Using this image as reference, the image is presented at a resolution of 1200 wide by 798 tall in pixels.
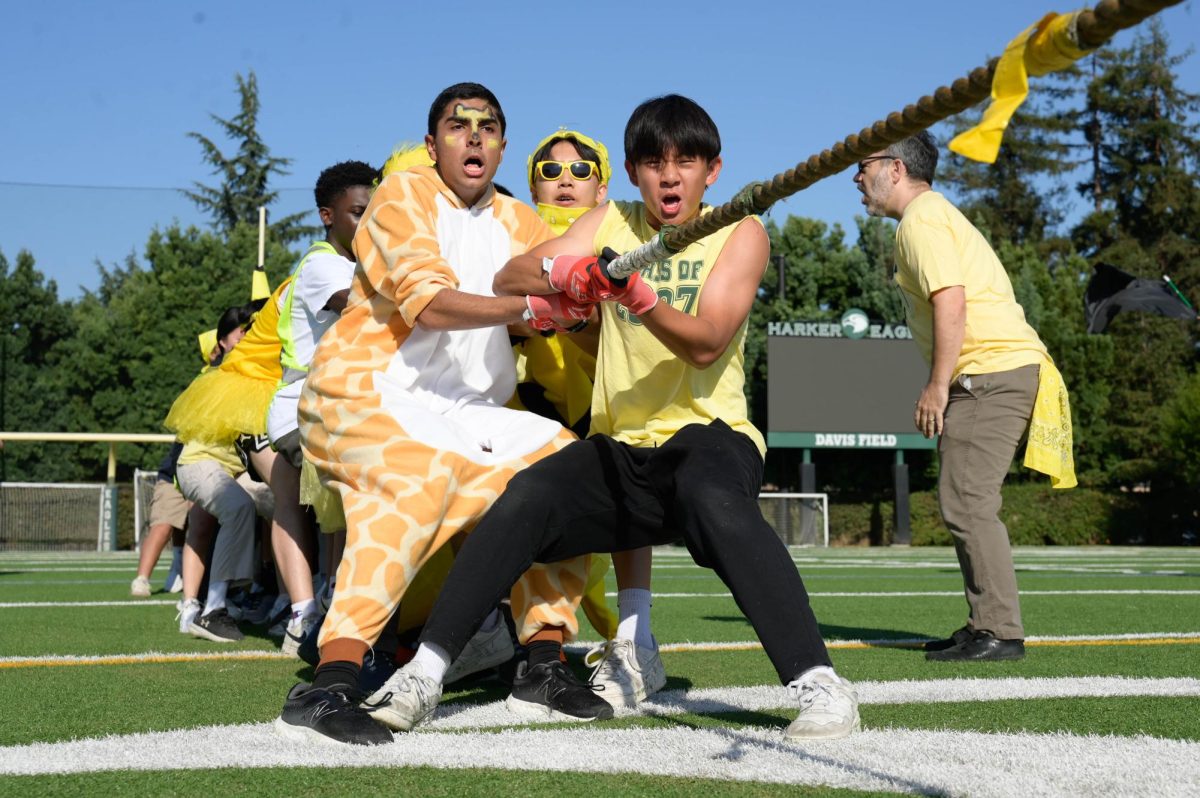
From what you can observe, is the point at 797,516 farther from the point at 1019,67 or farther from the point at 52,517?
the point at 1019,67

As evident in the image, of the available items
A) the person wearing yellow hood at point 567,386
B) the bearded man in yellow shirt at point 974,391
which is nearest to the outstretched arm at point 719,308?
the person wearing yellow hood at point 567,386

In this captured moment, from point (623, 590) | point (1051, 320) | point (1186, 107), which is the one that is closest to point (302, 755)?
point (623, 590)

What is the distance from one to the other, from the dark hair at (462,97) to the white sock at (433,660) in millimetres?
1538

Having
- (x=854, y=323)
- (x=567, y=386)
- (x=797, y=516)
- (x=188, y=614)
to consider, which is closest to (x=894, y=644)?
(x=567, y=386)

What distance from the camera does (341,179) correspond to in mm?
5504

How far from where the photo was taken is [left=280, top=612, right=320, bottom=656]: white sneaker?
4.99 meters

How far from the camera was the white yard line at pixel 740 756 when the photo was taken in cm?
243

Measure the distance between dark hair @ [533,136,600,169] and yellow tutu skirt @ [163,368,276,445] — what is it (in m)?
1.91

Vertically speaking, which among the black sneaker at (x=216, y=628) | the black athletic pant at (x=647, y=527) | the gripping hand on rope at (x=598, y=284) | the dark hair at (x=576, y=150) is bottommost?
the black sneaker at (x=216, y=628)

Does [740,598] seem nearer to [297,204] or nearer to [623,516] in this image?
[623,516]

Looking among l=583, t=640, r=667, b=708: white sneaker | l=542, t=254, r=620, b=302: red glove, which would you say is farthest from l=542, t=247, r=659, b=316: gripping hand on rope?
l=583, t=640, r=667, b=708: white sneaker

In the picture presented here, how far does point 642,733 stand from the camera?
3.01 meters

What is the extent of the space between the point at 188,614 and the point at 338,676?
10.2 ft

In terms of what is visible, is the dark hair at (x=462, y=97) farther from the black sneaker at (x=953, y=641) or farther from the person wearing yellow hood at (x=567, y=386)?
the black sneaker at (x=953, y=641)
